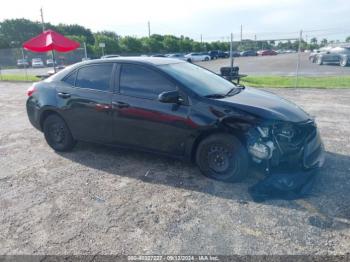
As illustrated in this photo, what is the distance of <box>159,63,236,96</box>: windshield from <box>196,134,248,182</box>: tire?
26.3 inches

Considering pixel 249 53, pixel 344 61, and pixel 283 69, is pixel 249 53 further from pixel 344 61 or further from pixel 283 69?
pixel 344 61

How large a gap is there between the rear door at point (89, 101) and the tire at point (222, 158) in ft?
5.04

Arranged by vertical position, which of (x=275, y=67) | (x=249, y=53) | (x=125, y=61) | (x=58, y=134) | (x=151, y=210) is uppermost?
(x=249, y=53)

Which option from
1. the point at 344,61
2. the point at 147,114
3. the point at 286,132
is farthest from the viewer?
the point at 344,61

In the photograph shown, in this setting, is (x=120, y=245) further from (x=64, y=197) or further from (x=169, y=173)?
(x=169, y=173)

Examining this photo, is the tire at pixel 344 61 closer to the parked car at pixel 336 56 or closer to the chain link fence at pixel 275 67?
the parked car at pixel 336 56

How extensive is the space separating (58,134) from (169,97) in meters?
2.40

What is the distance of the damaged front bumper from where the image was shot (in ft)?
11.5

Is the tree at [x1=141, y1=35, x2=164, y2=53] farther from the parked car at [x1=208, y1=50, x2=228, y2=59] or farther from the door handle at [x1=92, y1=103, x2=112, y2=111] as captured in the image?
the door handle at [x1=92, y1=103, x2=112, y2=111]

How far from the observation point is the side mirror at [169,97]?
374 centimetres

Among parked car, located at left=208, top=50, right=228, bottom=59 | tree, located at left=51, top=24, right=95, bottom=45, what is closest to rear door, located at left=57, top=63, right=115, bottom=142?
parked car, located at left=208, top=50, right=228, bottom=59

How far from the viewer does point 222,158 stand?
151 inches

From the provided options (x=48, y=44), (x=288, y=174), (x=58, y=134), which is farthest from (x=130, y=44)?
(x=288, y=174)

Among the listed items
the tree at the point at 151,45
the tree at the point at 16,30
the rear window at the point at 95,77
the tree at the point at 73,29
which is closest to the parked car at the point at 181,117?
the rear window at the point at 95,77
